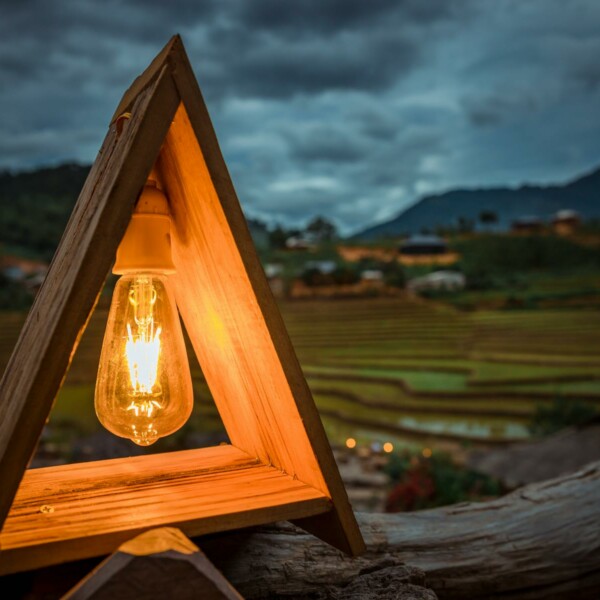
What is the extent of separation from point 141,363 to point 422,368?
32.5 ft

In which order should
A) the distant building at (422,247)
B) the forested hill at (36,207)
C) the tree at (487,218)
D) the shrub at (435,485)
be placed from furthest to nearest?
the tree at (487,218)
the distant building at (422,247)
the forested hill at (36,207)
the shrub at (435,485)

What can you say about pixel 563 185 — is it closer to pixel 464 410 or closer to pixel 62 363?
pixel 464 410

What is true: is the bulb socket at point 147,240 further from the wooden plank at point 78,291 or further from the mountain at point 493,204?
the mountain at point 493,204

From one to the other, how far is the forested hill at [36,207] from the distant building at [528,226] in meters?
10.6

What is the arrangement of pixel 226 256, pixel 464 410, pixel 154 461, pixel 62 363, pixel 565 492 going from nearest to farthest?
pixel 62 363, pixel 226 256, pixel 154 461, pixel 565 492, pixel 464 410

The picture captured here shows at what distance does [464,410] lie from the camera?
8062 mm

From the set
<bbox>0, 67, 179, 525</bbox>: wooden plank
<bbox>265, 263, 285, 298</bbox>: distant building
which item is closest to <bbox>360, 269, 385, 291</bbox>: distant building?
<bbox>265, 263, 285, 298</bbox>: distant building

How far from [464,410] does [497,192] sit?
1818 cm

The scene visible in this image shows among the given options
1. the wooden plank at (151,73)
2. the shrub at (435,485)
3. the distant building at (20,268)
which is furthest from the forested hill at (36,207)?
the wooden plank at (151,73)

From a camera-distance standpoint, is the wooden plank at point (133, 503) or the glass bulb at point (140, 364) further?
the glass bulb at point (140, 364)

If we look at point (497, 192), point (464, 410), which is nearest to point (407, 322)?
point (464, 410)

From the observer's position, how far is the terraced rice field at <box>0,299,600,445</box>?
789 cm

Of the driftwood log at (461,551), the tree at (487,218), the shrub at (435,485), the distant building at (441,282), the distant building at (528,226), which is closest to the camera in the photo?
the driftwood log at (461,551)

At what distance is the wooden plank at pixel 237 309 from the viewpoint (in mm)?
622
